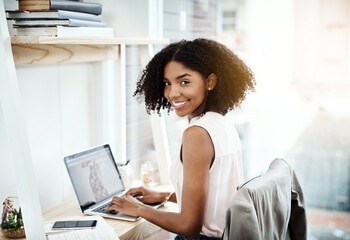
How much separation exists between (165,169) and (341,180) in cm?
145

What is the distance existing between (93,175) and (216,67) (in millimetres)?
675

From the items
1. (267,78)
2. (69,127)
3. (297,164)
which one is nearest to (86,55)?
(69,127)

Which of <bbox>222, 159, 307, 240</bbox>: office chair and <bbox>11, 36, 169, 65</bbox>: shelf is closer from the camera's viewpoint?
<bbox>222, 159, 307, 240</bbox>: office chair

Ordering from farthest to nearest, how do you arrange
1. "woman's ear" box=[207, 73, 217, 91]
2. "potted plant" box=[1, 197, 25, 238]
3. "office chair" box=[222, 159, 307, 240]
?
"woman's ear" box=[207, 73, 217, 91]
"potted plant" box=[1, 197, 25, 238]
"office chair" box=[222, 159, 307, 240]

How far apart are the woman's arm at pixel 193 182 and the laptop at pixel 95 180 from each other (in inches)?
10.1

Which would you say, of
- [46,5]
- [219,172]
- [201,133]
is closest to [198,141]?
[201,133]

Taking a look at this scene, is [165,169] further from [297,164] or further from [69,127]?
[297,164]

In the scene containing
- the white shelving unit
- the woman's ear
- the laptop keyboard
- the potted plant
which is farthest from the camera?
the laptop keyboard

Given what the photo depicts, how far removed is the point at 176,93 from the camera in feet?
5.09

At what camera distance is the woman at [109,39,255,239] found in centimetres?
140

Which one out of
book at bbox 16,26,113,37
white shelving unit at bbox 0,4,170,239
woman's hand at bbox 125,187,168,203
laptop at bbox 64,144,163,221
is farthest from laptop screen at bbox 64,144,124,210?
book at bbox 16,26,113,37

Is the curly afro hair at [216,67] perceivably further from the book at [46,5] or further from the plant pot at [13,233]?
the plant pot at [13,233]

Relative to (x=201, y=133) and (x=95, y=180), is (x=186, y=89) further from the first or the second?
(x=95, y=180)

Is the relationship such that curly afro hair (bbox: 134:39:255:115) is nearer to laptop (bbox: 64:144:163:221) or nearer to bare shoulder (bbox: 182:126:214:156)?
bare shoulder (bbox: 182:126:214:156)
